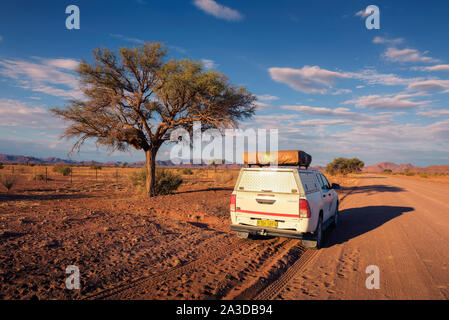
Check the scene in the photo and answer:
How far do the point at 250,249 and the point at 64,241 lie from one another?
4.29m

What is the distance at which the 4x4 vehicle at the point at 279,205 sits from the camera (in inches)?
226

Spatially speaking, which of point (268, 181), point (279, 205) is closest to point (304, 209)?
point (279, 205)

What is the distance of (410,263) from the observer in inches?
207

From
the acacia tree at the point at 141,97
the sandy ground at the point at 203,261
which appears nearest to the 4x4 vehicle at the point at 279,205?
the sandy ground at the point at 203,261

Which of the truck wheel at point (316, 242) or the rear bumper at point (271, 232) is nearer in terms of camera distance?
the rear bumper at point (271, 232)

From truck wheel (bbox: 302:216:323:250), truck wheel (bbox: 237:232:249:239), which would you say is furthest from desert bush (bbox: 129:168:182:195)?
truck wheel (bbox: 302:216:323:250)

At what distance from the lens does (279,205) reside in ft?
19.3

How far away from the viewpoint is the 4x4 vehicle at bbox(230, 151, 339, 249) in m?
5.74

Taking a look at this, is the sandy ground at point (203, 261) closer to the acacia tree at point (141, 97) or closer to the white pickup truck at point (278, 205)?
the white pickup truck at point (278, 205)

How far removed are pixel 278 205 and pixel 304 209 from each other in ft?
1.86

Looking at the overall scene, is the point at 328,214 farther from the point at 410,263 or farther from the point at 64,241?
the point at 64,241

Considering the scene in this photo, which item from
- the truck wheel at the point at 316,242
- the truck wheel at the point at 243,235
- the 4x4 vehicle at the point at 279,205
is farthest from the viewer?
the truck wheel at the point at 243,235

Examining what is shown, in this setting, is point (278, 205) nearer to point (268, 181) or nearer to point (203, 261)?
point (268, 181)
